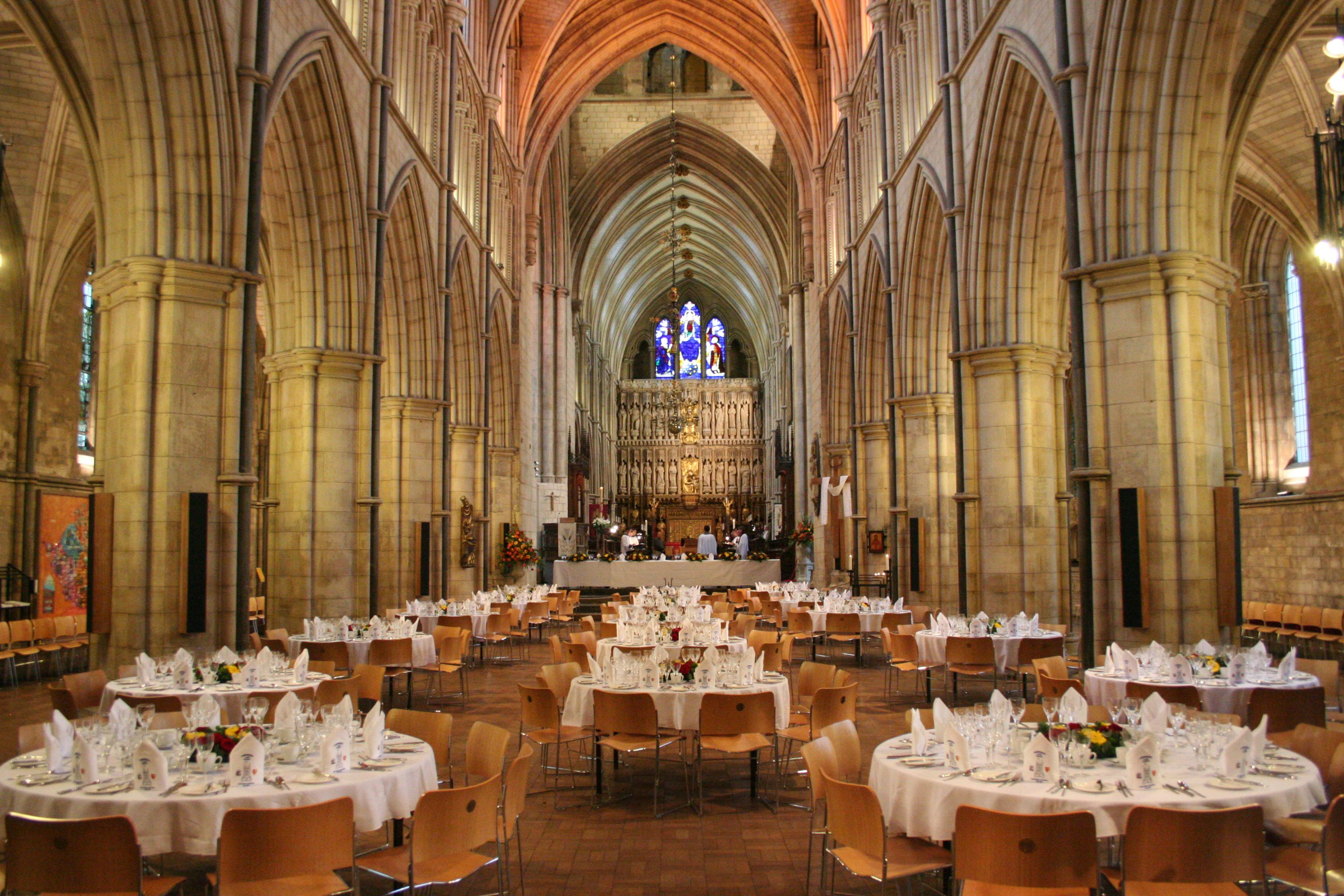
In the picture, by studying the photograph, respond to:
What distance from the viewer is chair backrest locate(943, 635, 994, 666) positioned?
1012cm

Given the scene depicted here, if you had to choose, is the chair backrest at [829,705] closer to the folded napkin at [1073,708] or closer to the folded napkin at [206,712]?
the folded napkin at [1073,708]

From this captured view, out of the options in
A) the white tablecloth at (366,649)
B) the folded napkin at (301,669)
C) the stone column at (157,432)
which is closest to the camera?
the folded napkin at (301,669)

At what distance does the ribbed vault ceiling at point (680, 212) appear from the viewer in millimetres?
36344

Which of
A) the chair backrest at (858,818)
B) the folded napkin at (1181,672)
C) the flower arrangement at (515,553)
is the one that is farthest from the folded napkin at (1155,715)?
the flower arrangement at (515,553)

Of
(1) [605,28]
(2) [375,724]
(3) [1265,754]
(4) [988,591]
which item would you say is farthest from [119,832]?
(1) [605,28]

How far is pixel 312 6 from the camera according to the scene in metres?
11.9

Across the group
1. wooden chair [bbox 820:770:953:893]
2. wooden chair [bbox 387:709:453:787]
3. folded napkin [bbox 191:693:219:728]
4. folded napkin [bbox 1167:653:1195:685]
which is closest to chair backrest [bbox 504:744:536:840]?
wooden chair [bbox 387:709:453:787]

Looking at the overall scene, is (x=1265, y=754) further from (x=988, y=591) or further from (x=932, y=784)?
(x=988, y=591)

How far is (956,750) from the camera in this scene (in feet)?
15.3

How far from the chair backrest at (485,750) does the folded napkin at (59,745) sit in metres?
1.87

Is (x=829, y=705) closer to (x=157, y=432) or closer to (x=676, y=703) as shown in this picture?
(x=676, y=703)

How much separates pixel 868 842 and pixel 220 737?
3.05 m

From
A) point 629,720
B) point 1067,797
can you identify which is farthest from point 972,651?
point 1067,797

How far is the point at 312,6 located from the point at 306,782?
1033 centimetres
